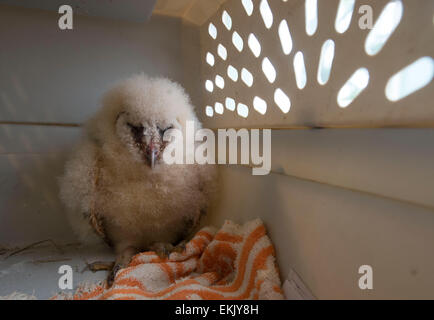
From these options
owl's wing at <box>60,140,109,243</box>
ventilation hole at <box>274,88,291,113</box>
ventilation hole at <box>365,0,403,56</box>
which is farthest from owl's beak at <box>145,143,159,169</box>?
ventilation hole at <box>365,0,403,56</box>

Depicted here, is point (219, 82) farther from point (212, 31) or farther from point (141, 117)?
point (141, 117)

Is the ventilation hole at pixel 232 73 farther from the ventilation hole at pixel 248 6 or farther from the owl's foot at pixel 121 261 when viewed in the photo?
the owl's foot at pixel 121 261

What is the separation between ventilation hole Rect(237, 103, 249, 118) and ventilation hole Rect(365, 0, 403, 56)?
0.52m

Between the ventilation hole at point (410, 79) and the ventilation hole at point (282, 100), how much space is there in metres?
0.32

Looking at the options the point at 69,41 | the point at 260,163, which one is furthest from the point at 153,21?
the point at 260,163

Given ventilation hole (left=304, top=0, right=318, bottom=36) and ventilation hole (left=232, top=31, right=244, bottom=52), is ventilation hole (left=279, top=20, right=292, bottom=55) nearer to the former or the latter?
ventilation hole (left=304, top=0, right=318, bottom=36)

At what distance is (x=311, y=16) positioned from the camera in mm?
739

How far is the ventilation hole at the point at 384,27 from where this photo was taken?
0.52 metres

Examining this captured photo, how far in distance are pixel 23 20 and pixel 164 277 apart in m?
1.13

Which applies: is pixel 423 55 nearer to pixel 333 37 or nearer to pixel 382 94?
pixel 382 94

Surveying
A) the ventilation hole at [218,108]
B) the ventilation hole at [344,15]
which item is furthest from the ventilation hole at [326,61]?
the ventilation hole at [218,108]

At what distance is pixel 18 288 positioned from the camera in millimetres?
941

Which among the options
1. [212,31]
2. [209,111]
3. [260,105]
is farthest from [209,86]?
[260,105]
